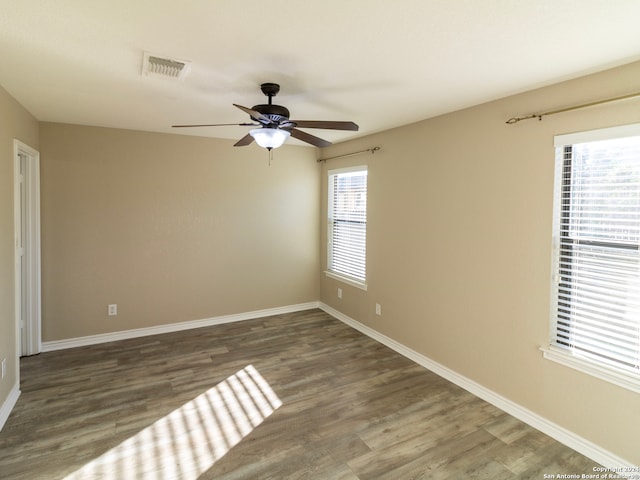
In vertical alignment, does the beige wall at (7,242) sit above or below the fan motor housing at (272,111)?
below

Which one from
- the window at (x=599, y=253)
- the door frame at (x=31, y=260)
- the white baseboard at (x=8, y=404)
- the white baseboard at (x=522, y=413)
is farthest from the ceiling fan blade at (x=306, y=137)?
the white baseboard at (x=8, y=404)

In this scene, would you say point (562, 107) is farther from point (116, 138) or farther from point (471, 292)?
point (116, 138)

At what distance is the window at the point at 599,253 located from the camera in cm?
219

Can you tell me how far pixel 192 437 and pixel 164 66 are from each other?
2555 mm

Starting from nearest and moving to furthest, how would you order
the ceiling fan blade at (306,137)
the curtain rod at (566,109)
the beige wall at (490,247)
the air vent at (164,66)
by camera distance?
the curtain rod at (566,109) → the air vent at (164,66) → the beige wall at (490,247) → the ceiling fan blade at (306,137)

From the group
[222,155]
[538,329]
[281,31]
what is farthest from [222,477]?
[222,155]

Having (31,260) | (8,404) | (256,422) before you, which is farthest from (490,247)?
(31,260)

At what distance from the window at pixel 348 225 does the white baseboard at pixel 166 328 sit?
894 mm

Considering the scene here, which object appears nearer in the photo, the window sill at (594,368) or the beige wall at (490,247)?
the window sill at (594,368)

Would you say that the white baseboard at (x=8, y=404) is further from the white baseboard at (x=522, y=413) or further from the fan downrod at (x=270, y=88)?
the white baseboard at (x=522, y=413)

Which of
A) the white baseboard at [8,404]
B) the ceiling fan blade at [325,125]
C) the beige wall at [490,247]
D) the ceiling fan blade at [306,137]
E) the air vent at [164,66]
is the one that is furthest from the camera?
the ceiling fan blade at [306,137]

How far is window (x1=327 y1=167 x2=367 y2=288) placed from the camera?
4.74 m

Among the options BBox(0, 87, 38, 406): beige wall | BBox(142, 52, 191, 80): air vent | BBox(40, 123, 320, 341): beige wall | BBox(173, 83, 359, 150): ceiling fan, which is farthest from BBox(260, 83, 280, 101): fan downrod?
BBox(40, 123, 320, 341): beige wall

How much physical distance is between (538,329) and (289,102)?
2685 millimetres
